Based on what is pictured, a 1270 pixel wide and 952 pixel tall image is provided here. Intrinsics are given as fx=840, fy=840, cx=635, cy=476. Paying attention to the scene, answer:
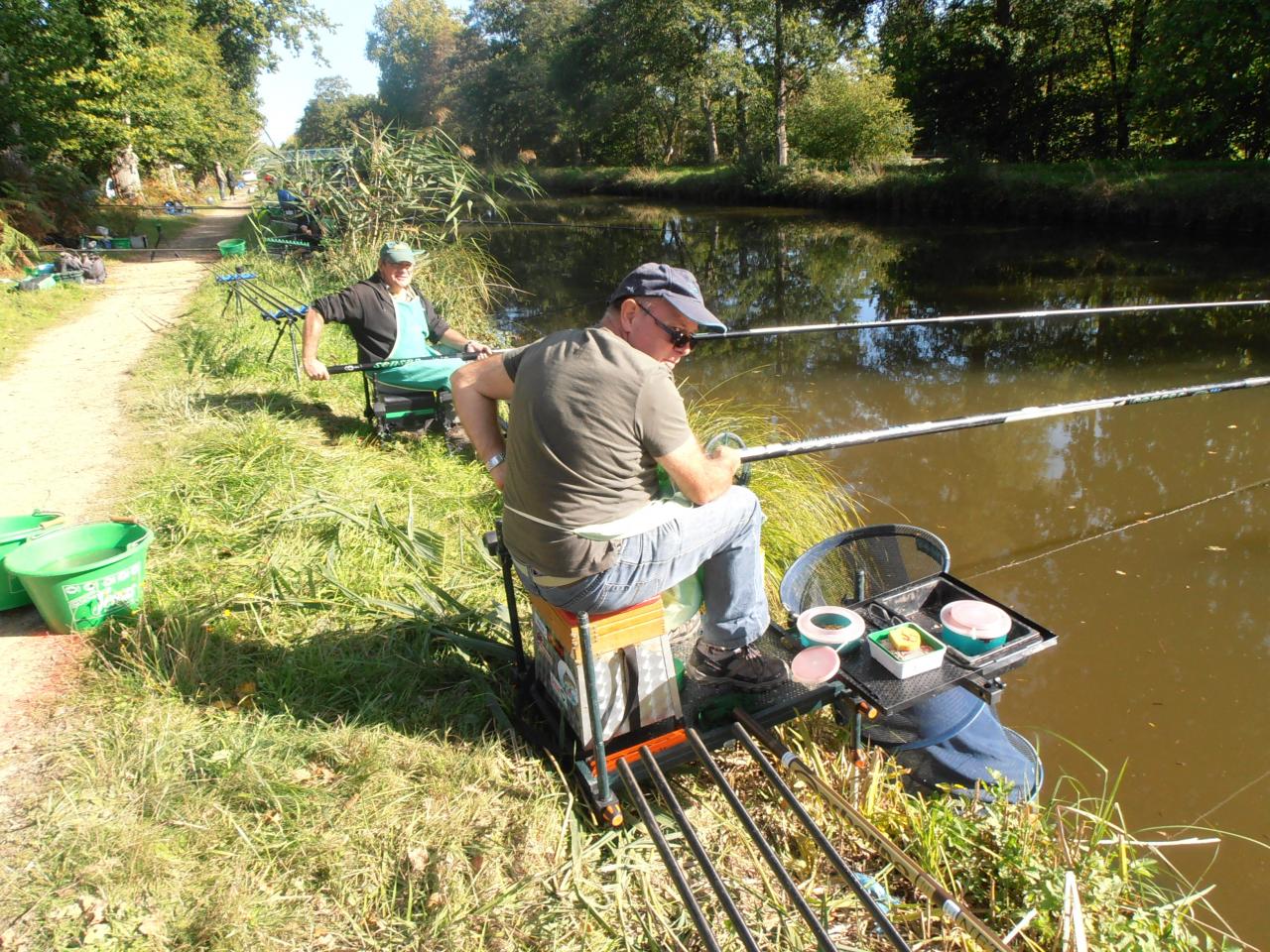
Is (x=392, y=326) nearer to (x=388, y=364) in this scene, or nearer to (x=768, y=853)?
(x=388, y=364)

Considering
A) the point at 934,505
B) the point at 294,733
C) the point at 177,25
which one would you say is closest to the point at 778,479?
the point at 934,505

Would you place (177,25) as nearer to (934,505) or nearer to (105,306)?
(105,306)

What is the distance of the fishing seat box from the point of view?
2217mm

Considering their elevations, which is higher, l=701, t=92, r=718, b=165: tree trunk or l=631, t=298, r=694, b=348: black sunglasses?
l=701, t=92, r=718, b=165: tree trunk

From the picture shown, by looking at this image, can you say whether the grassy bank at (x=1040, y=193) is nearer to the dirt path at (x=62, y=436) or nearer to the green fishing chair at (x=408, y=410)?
the green fishing chair at (x=408, y=410)

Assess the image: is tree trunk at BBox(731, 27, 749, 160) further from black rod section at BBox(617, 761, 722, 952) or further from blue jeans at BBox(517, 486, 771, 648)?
black rod section at BBox(617, 761, 722, 952)

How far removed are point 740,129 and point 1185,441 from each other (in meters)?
33.3

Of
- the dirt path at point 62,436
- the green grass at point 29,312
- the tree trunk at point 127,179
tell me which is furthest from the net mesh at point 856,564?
the tree trunk at point 127,179

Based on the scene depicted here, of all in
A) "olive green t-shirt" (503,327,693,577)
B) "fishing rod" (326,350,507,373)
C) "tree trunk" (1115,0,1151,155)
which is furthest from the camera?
"tree trunk" (1115,0,1151,155)

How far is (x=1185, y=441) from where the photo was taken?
589 centimetres

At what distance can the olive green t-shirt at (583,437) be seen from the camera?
6.47ft

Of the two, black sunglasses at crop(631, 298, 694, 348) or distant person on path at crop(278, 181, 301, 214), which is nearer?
black sunglasses at crop(631, 298, 694, 348)

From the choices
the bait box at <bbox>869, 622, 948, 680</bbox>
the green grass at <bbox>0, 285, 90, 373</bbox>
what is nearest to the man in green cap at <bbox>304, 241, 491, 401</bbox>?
the bait box at <bbox>869, 622, 948, 680</bbox>

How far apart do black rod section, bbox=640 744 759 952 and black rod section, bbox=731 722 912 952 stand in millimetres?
238
